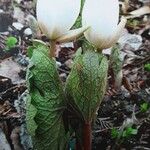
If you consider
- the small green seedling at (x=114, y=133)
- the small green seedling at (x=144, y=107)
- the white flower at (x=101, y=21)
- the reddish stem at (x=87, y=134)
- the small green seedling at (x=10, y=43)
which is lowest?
the small green seedling at (x=114, y=133)

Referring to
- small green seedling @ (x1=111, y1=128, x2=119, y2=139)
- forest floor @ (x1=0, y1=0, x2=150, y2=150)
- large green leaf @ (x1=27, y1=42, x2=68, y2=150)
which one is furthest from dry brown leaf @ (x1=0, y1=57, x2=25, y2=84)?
large green leaf @ (x1=27, y1=42, x2=68, y2=150)

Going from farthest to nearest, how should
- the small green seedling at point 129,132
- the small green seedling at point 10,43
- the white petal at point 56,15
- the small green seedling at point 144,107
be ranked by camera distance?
the small green seedling at point 10,43 → the small green seedling at point 144,107 → the small green seedling at point 129,132 → the white petal at point 56,15

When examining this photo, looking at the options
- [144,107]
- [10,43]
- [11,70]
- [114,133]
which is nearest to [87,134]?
[114,133]

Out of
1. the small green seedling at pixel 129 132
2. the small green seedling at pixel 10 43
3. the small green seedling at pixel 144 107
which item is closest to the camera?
the small green seedling at pixel 129 132

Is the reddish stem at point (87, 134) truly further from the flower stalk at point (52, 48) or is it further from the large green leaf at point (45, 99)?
the flower stalk at point (52, 48)

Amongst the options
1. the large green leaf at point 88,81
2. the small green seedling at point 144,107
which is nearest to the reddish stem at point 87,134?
the large green leaf at point 88,81

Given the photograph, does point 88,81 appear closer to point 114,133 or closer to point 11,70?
point 114,133
